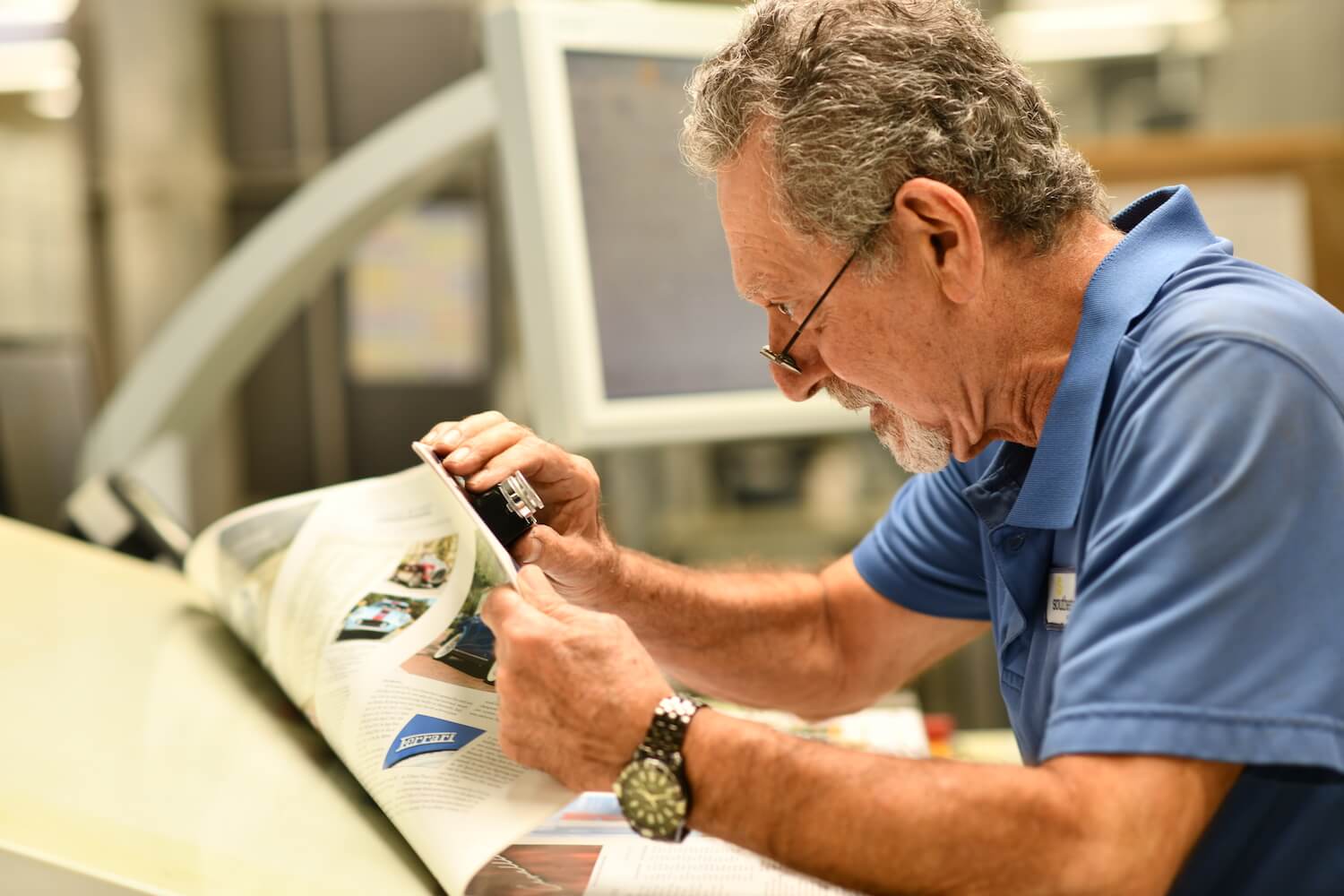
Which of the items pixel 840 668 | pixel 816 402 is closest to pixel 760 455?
pixel 816 402

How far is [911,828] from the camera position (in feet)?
2.24

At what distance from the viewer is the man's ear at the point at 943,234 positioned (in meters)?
0.87

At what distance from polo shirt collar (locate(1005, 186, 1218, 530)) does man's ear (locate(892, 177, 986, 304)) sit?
0.10 meters

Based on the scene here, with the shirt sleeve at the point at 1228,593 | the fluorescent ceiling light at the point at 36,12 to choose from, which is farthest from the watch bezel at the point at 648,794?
the fluorescent ceiling light at the point at 36,12

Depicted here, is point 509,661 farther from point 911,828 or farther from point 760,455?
point 760,455

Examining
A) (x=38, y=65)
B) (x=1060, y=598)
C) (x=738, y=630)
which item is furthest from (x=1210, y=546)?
(x=38, y=65)

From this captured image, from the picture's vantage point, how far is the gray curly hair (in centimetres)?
87

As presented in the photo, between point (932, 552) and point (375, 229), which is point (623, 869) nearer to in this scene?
point (932, 552)

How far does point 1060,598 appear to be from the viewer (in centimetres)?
88

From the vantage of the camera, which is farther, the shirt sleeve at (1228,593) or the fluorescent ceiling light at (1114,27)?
the fluorescent ceiling light at (1114,27)

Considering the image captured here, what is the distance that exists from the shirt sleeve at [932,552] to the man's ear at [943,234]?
0.37 metres

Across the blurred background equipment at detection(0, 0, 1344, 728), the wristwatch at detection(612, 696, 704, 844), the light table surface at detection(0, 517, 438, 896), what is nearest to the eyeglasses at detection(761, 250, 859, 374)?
the wristwatch at detection(612, 696, 704, 844)

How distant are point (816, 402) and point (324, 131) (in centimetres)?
476

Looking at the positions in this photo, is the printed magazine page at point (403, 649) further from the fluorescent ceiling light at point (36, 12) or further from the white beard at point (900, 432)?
the fluorescent ceiling light at point (36, 12)
